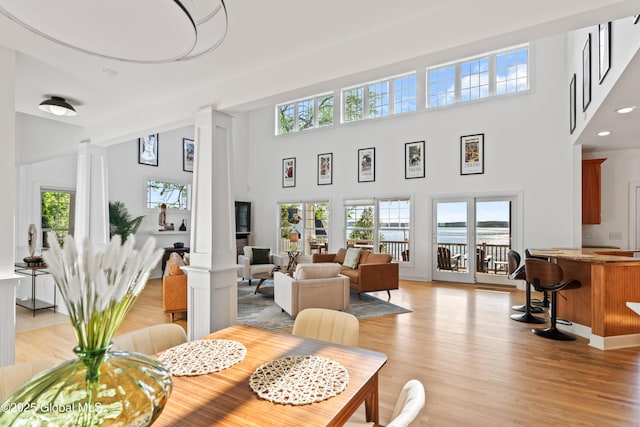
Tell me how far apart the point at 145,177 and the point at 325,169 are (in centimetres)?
451

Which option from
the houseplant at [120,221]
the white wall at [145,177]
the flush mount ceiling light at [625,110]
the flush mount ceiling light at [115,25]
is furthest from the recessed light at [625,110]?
the white wall at [145,177]

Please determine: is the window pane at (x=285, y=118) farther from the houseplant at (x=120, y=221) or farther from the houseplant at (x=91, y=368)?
the houseplant at (x=91, y=368)

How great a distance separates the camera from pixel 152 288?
6.60 meters

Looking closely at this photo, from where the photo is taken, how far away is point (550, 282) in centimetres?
367

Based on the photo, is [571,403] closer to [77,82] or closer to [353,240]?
[77,82]

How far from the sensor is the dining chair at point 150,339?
5.44ft

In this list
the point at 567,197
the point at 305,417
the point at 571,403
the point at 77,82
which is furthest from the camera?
the point at 567,197

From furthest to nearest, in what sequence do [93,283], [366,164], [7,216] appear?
[366,164] < [7,216] < [93,283]

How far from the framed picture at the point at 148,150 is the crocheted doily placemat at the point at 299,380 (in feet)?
25.2

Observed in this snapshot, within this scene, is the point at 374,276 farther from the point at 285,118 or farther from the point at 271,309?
the point at 285,118

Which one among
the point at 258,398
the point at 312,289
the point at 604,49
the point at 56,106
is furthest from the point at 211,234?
the point at 604,49

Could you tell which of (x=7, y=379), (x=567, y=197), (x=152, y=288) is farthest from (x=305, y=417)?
(x=567, y=197)

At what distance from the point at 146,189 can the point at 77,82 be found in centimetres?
507

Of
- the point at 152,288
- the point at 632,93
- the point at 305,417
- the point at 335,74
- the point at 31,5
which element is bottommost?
the point at 152,288
